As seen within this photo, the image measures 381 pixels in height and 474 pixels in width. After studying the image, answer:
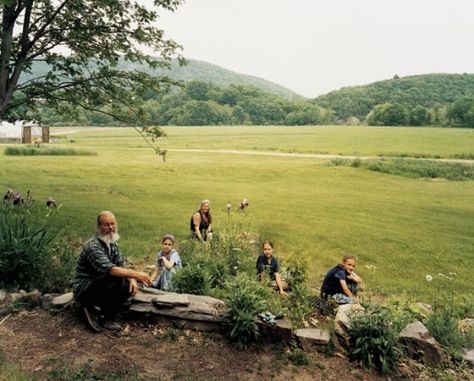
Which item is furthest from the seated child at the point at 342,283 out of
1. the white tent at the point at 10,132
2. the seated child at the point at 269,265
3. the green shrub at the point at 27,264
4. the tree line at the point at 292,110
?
the tree line at the point at 292,110

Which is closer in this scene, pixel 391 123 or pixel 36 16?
pixel 36 16

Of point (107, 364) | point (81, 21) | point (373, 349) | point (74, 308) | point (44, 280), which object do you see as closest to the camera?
point (107, 364)

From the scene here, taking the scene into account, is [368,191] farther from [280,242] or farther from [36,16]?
[36,16]

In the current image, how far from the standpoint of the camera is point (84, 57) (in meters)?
13.0

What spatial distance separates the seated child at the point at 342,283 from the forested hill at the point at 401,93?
407 ft

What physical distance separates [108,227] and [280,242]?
8547 millimetres

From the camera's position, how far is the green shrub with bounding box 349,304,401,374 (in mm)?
5637

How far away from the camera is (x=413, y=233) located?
16203 millimetres

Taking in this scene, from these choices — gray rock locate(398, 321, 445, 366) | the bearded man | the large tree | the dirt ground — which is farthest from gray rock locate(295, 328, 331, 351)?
the large tree

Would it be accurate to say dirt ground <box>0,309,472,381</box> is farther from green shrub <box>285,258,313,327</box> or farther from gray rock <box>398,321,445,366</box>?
green shrub <box>285,258,313,327</box>

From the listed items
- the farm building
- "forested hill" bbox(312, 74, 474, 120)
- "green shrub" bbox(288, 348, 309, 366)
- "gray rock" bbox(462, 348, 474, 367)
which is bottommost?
"gray rock" bbox(462, 348, 474, 367)

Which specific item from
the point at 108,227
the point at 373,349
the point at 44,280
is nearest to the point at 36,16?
the point at 44,280

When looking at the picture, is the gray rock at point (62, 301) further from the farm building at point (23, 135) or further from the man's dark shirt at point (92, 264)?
the farm building at point (23, 135)

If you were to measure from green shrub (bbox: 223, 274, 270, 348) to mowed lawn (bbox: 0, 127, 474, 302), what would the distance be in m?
2.28
